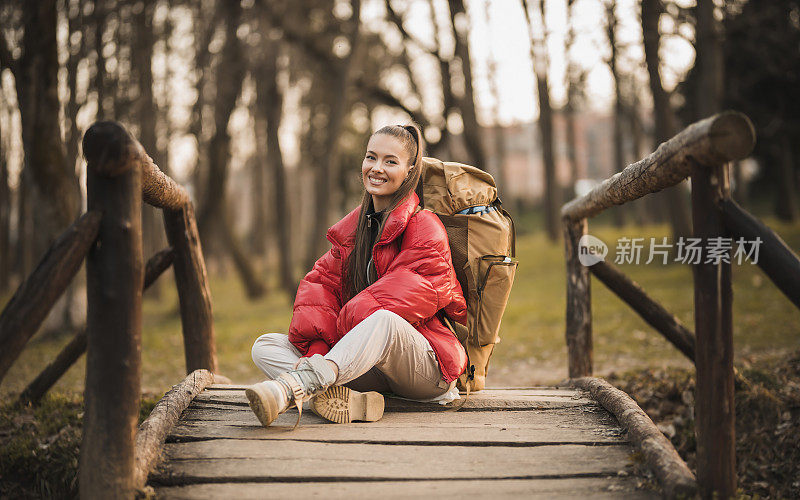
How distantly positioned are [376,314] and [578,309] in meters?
2.50

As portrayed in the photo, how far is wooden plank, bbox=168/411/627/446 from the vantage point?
10.5 feet

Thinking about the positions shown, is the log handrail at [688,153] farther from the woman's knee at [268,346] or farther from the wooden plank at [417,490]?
the woman's knee at [268,346]

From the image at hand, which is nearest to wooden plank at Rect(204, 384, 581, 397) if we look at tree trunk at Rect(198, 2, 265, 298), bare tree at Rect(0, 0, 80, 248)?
bare tree at Rect(0, 0, 80, 248)

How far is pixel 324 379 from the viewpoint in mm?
3209

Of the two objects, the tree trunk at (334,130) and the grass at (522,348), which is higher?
the tree trunk at (334,130)

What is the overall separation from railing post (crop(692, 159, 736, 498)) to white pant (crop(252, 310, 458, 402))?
1.32m

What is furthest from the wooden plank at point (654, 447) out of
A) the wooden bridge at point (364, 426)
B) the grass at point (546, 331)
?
the grass at point (546, 331)

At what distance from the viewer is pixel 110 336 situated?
2.61 meters

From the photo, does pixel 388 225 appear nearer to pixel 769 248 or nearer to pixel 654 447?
pixel 654 447

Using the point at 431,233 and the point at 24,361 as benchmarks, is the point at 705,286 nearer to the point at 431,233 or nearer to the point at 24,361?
the point at 431,233

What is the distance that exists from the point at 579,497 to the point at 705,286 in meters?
0.95

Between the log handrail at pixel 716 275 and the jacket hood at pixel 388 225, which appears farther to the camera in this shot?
the jacket hood at pixel 388 225

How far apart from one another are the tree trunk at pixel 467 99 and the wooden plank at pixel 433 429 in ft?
34.0

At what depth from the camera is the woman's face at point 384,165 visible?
3.70 meters
